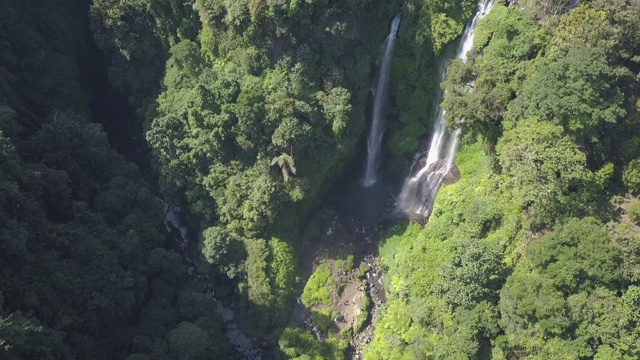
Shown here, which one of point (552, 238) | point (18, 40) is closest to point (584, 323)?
point (552, 238)

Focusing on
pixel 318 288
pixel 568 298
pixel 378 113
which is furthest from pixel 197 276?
pixel 568 298

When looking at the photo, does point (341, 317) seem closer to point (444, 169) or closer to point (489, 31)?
point (444, 169)

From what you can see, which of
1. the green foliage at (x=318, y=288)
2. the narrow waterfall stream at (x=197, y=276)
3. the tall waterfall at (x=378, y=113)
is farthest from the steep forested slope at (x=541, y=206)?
the narrow waterfall stream at (x=197, y=276)

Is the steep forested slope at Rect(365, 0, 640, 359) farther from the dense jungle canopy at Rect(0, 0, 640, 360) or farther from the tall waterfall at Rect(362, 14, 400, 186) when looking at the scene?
the tall waterfall at Rect(362, 14, 400, 186)

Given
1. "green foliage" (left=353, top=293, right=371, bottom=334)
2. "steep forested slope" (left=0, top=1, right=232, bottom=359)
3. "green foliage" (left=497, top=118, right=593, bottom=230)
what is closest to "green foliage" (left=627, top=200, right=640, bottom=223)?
"green foliage" (left=497, top=118, right=593, bottom=230)

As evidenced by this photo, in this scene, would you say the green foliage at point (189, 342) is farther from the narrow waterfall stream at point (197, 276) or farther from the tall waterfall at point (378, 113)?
the tall waterfall at point (378, 113)

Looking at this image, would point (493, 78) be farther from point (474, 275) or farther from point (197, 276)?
point (197, 276)

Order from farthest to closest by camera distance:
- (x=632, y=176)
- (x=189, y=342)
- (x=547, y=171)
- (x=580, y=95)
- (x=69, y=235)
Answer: (x=189, y=342)
(x=69, y=235)
(x=632, y=176)
(x=580, y=95)
(x=547, y=171)
